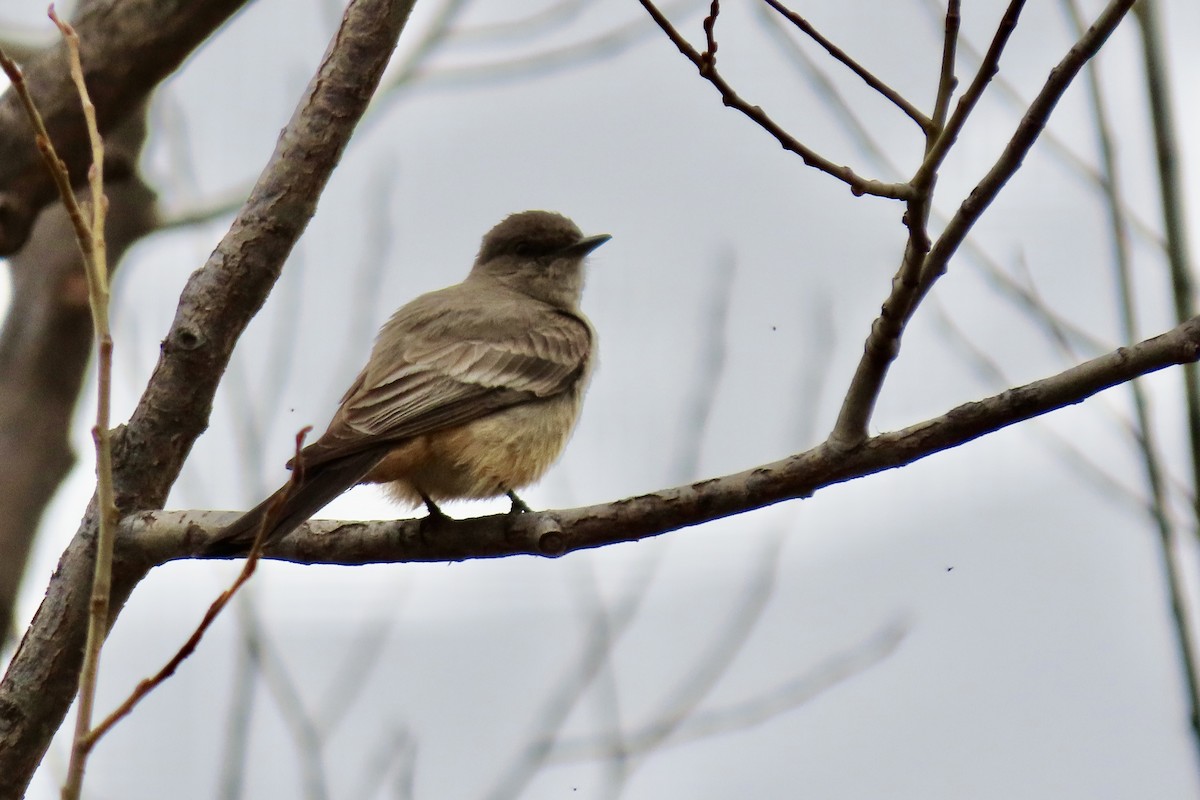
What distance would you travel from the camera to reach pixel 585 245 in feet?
24.6

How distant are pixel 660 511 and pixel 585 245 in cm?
366

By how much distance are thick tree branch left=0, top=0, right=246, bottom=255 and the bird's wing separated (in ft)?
4.99

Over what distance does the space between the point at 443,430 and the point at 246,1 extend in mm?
2076

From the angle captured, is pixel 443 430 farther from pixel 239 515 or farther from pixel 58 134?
pixel 58 134

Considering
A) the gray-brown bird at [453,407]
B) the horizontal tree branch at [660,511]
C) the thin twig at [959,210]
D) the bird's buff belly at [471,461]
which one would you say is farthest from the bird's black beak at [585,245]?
the thin twig at [959,210]

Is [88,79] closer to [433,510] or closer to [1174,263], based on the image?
[433,510]

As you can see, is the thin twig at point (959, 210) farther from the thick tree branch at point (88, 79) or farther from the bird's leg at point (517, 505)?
the thick tree branch at point (88, 79)

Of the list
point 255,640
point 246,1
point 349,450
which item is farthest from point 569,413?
point 246,1

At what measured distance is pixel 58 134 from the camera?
5691 millimetres

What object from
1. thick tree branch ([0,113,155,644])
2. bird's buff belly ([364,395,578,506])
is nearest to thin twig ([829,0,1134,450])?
bird's buff belly ([364,395,578,506])

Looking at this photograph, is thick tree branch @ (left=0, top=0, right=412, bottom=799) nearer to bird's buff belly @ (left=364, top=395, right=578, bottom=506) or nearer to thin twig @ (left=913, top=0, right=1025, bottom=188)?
bird's buff belly @ (left=364, top=395, right=578, bottom=506)

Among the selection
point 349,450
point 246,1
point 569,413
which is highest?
point 246,1

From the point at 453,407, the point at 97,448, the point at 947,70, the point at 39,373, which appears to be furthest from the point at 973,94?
the point at 39,373

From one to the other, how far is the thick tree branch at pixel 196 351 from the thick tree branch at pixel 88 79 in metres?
1.23
